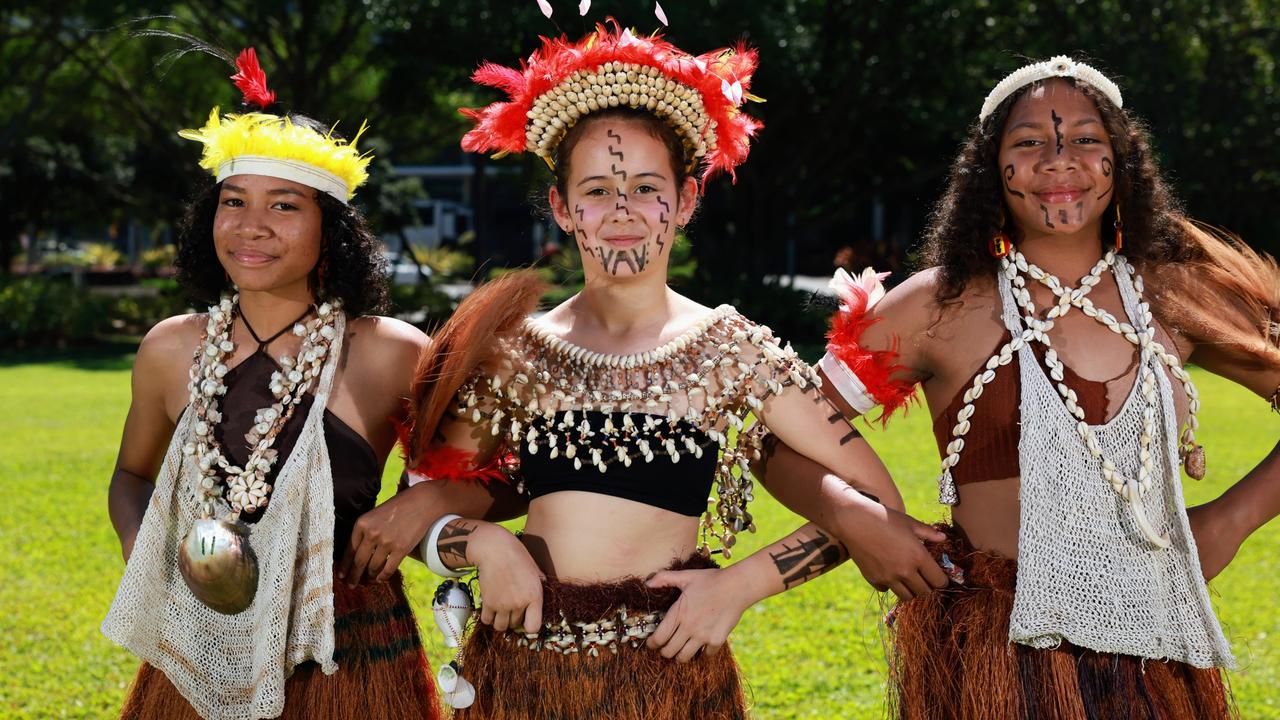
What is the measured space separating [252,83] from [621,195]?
973 millimetres

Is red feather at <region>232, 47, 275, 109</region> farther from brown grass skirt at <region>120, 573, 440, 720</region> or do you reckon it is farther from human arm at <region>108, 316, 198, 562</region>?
brown grass skirt at <region>120, 573, 440, 720</region>

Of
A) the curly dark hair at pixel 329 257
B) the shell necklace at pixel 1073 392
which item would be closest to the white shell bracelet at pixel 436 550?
the curly dark hair at pixel 329 257

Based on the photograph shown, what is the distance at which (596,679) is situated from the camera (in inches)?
89.7

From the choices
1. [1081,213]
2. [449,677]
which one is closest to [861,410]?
[1081,213]

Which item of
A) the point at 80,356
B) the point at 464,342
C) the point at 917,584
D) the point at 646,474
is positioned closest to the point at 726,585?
the point at 646,474

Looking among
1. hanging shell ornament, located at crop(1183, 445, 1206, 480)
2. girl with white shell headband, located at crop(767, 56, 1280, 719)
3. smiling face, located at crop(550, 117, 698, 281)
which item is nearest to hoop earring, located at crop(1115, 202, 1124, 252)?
→ girl with white shell headband, located at crop(767, 56, 1280, 719)

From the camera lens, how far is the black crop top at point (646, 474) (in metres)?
2.33

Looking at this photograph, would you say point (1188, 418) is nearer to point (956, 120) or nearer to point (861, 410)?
point (861, 410)

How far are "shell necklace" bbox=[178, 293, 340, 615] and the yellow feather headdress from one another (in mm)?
299

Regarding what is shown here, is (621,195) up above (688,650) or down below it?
above

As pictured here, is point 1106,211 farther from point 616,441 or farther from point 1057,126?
point 616,441

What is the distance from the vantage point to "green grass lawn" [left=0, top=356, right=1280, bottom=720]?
13.4 feet

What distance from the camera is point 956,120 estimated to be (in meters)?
14.9

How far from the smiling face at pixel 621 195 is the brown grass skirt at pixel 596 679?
672mm
